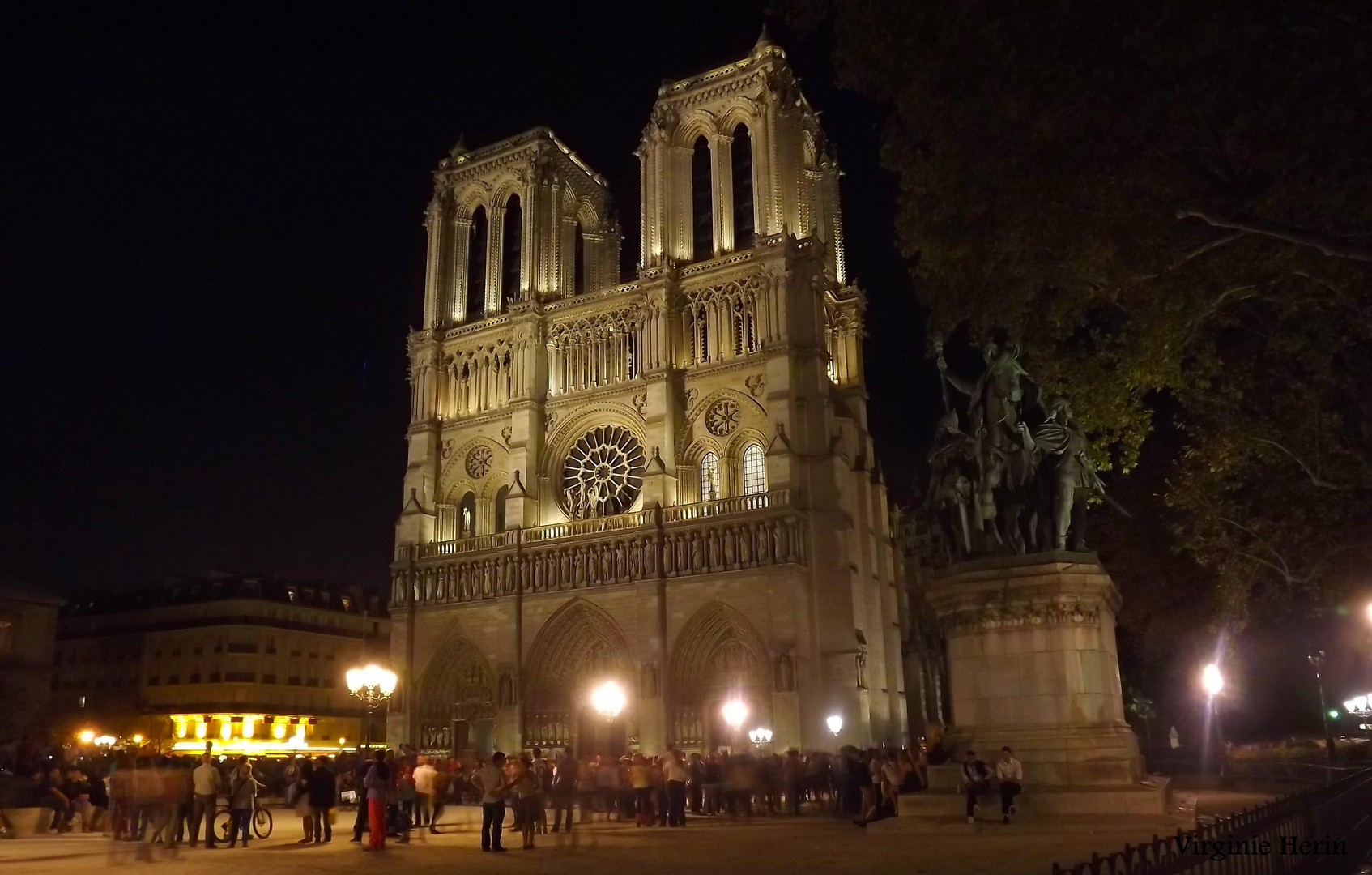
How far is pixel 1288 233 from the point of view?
33.2 ft

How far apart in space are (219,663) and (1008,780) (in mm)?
46622

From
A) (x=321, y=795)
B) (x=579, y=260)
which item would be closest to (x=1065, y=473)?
(x=321, y=795)

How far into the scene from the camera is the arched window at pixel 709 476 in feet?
119

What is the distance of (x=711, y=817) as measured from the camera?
1961 cm

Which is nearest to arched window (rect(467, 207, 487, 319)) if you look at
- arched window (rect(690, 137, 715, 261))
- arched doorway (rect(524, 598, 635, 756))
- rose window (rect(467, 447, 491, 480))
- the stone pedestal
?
rose window (rect(467, 447, 491, 480))

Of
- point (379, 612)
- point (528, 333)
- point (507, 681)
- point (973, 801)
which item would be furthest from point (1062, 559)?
point (379, 612)

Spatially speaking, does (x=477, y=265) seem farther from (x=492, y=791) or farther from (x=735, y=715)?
(x=492, y=791)

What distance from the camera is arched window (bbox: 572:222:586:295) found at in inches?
1753

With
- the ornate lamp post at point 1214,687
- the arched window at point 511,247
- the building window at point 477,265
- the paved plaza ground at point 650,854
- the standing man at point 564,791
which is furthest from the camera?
the building window at point 477,265

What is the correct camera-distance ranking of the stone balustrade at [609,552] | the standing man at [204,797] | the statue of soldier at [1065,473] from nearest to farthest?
the statue of soldier at [1065,473] → the standing man at [204,797] → the stone balustrade at [609,552]

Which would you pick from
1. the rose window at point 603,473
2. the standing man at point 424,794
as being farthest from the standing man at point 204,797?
the rose window at point 603,473

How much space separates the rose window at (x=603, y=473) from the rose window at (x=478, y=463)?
3.07 metres

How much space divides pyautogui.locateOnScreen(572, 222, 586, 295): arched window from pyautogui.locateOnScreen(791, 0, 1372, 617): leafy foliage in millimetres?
31057

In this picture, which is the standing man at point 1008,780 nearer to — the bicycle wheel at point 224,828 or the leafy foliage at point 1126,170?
the leafy foliage at point 1126,170
